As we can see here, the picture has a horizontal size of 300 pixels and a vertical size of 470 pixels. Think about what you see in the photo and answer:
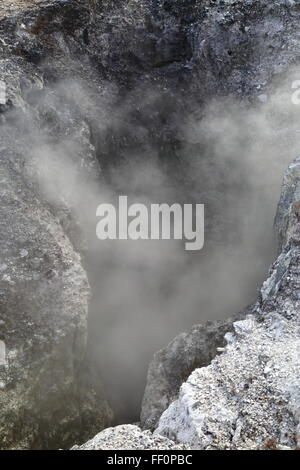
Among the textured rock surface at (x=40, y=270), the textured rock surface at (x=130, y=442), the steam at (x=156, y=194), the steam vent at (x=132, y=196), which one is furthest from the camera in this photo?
the steam at (x=156, y=194)

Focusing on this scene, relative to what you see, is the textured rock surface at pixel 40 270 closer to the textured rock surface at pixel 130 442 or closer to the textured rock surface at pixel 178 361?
the textured rock surface at pixel 178 361

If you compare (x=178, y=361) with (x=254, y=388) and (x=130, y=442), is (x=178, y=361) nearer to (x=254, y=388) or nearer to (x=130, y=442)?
(x=254, y=388)

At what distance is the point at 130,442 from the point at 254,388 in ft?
6.12

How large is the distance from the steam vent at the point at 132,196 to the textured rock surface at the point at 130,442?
1.87 m

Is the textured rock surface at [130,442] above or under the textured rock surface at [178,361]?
under

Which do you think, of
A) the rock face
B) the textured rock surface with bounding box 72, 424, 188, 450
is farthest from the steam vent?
the textured rock surface with bounding box 72, 424, 188, 450

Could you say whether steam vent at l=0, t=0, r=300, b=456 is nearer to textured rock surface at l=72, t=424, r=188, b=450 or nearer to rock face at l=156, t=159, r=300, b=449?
rock face at l=156, t=159, r=300, b=449

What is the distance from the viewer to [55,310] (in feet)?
29.4

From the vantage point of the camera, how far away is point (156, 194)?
12.9 meters

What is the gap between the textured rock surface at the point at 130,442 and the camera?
223 inches

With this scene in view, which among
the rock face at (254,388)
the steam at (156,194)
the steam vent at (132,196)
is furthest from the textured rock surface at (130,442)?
the steam at (156,194)

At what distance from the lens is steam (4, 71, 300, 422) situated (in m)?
10.9

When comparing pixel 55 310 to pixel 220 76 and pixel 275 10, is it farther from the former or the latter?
pixel 275 10

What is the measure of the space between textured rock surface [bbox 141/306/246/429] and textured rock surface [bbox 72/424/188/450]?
190cm
